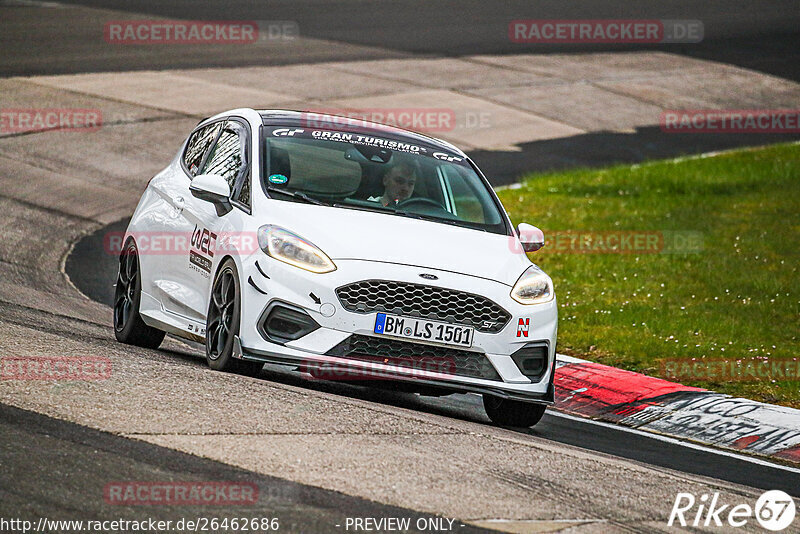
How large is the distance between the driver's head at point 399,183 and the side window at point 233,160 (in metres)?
0.95

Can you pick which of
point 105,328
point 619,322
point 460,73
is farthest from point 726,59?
point 105,328

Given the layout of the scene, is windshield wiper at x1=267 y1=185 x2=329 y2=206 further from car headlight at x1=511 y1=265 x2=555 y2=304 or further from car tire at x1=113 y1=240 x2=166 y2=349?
car tire at x1=113 y1=240 x2=166 y2=349

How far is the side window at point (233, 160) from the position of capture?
915 cm

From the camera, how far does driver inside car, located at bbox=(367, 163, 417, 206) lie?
9.27 m

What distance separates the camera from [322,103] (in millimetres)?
24656

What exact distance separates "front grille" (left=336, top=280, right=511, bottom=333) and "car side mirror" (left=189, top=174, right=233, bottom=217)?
1.29 metres

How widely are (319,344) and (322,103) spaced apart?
666 inches

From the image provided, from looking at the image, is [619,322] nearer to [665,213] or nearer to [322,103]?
[665,213]

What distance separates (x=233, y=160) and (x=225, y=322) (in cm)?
154

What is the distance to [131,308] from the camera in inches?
403

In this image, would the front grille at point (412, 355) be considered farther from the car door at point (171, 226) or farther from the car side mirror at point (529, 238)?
the car door at point (171, 226)

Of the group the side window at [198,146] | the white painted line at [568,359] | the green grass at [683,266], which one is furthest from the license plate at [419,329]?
the green grass at [683,266]

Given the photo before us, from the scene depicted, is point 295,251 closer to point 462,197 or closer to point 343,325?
point 343,325

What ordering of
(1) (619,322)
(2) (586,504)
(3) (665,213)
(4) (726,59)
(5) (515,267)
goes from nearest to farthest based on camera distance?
(2) (586,504)
(5) (515,267)
(1) (619,322)
(3) (665,213)
(4) (726,59)
